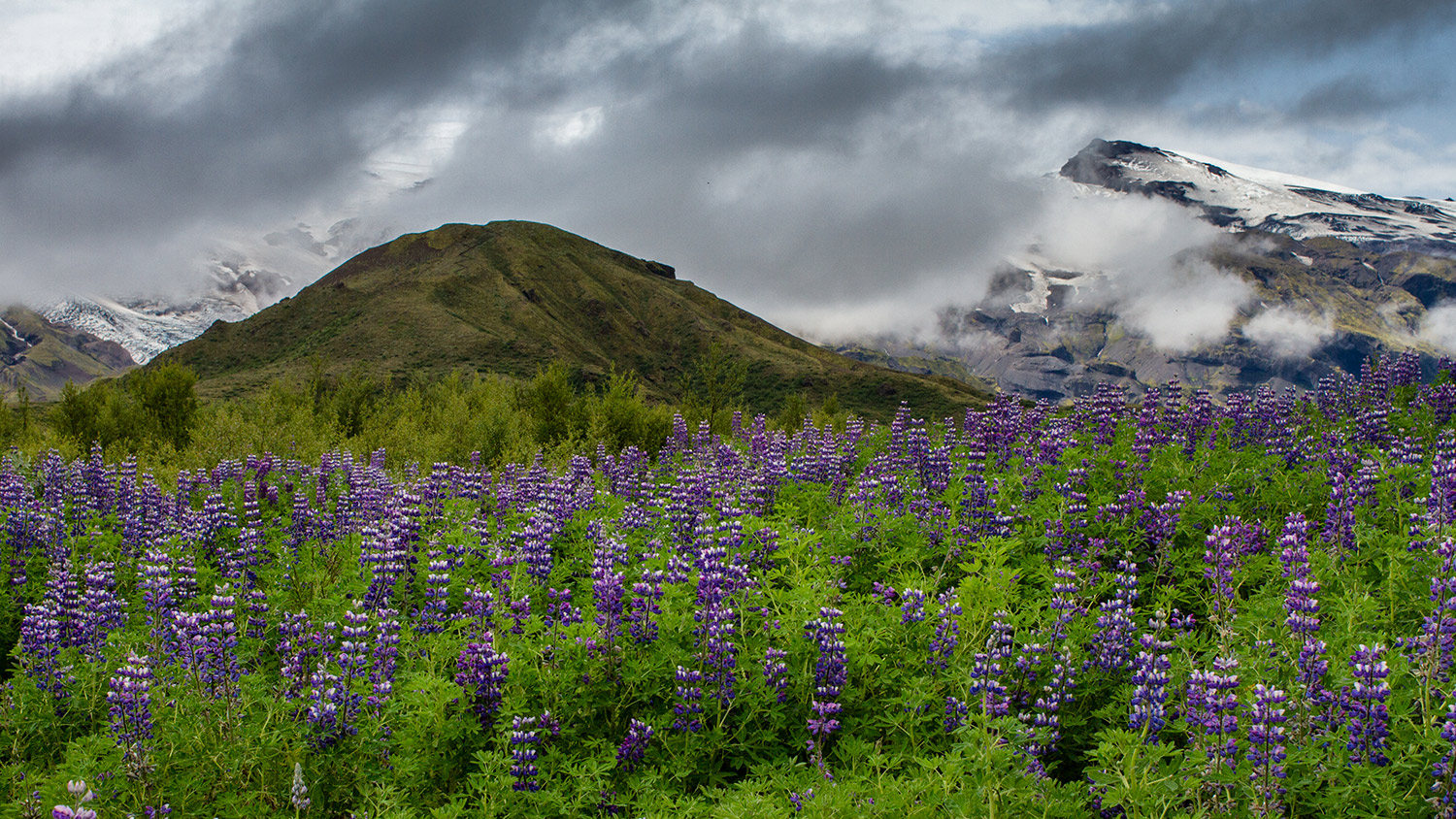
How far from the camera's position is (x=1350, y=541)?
6852 mm

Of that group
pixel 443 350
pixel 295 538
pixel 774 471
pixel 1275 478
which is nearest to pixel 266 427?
pixel 295 538

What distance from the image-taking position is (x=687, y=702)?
472 cm

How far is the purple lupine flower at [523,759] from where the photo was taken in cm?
423

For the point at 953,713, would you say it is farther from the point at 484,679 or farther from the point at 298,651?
the point at 298,651

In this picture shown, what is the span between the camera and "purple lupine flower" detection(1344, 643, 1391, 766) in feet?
A: 12.1

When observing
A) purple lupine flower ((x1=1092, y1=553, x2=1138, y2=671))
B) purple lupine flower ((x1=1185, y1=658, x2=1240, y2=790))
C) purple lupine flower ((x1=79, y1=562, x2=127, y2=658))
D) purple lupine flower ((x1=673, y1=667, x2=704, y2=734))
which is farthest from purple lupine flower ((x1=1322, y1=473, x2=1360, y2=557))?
purple lupine flower ((x1=79, y1=562, x2=127, y2=658))

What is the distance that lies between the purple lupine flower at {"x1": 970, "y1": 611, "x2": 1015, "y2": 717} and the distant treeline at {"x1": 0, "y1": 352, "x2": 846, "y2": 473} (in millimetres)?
16201

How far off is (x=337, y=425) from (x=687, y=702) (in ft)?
93.5

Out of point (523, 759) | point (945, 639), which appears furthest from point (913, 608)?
point (523, 759)

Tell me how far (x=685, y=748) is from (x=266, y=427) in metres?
23.2

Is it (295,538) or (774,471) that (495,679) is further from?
(295,538)

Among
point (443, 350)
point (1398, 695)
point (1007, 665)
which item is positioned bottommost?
point (1007, 665)

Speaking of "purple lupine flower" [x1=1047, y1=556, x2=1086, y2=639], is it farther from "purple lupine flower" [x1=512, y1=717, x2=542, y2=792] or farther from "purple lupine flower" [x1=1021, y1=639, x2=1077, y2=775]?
"purple lupine flower" [x1=512, y1=717, x2=542, y2=792]

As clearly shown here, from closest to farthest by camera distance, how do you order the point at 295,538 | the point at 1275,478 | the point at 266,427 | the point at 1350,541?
the point at 1350,541
the point at 1275,478
the point at 295,538
the point at 266,427
